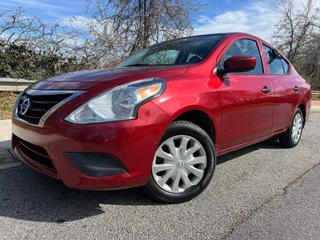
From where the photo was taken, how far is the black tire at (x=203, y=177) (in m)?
3.28

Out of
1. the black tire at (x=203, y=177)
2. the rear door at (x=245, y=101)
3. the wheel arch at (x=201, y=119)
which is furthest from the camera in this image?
the rear door at (x=245, y=101)

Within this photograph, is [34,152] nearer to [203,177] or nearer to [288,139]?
[203,177]

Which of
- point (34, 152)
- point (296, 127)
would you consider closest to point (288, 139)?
point (296, 127)

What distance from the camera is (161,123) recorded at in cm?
312

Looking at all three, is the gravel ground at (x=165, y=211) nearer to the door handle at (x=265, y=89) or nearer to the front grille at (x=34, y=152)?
the front grille at (x=34, y=152)

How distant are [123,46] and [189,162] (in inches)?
330

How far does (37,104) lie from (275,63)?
3447 millimetres

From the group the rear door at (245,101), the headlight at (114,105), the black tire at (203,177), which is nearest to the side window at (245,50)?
the rear door at (245,101)

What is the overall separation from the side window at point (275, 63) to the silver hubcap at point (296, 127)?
85cm

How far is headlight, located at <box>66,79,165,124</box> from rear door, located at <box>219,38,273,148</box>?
108 cm

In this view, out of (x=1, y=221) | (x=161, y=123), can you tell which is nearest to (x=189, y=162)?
(x=161, y=123)

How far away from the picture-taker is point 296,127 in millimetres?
6035

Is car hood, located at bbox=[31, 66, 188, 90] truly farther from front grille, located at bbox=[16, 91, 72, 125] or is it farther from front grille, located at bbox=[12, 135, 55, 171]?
front grille, located at bbox=[12, 135, 55, 171]

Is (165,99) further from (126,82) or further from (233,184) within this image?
(233,184)
